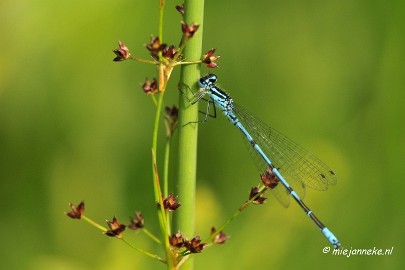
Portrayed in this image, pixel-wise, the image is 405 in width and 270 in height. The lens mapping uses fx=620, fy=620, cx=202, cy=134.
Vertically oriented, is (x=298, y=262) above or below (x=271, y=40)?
below

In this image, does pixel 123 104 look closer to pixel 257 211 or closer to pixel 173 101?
pixel 173 101

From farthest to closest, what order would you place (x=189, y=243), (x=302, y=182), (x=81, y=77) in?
(x=81, y=77), (x=302, y=182), (x=189, y=243)

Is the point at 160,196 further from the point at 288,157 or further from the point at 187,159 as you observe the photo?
the point at 288,157

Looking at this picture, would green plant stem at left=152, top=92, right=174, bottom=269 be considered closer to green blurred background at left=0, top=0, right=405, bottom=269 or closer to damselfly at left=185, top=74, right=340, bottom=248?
green blurred background at left=0, top=0, right=405, bottom=269

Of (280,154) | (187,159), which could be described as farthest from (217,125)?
(187,159)

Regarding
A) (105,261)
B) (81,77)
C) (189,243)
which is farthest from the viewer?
(81,77)

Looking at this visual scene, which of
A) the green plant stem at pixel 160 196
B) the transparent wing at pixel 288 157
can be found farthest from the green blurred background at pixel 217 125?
the green plant stem at pixel 160 196

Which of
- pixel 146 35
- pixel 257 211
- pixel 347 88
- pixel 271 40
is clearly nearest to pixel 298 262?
pixel 257 211
